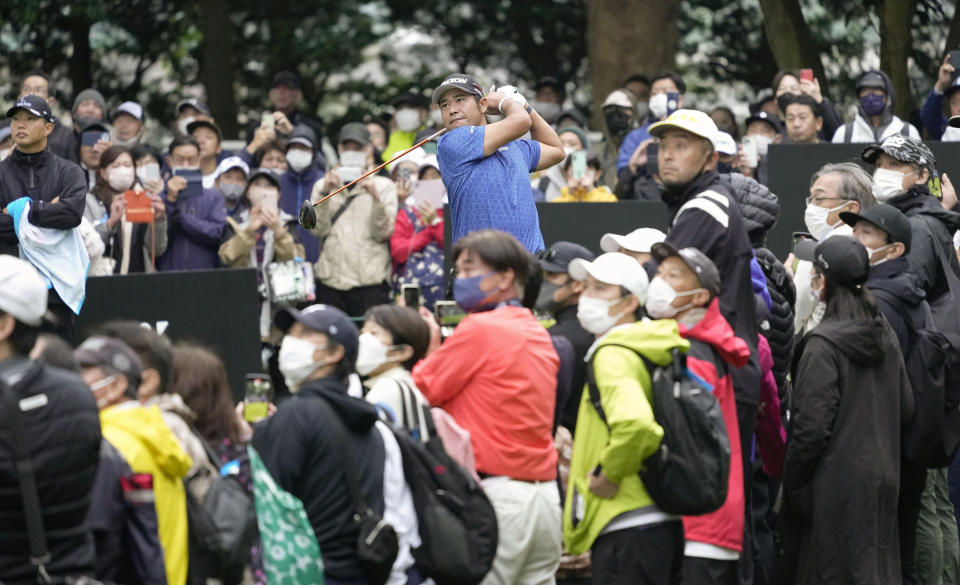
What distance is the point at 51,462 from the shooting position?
16.3 ft

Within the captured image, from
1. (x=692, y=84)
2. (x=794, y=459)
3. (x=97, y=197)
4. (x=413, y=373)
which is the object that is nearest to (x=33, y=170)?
(x=97, y=197)

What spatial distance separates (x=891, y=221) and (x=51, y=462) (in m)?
5.15

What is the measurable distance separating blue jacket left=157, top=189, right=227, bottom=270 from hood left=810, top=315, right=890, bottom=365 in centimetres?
587

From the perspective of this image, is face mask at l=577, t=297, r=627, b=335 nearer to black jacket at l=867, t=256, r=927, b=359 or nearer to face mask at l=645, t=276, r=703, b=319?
face mask at l=645, t=276, r=703, b=319

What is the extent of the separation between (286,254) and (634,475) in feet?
20.4

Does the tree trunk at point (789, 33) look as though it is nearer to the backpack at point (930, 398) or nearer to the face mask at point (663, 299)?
the backpack at point (930, 398)

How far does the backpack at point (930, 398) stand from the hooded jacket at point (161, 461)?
4.29 m

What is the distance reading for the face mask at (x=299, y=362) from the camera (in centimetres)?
595

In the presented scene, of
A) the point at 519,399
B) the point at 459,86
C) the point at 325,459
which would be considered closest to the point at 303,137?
the point at 459,86

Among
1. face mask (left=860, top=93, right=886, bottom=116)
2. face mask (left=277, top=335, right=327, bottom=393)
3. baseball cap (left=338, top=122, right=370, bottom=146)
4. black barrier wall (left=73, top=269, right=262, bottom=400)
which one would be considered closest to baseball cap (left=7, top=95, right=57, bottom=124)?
black barrier wall (left=73, top=269, right=262, bottom=400)

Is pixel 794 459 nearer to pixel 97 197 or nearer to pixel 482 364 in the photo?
pixel 482 364

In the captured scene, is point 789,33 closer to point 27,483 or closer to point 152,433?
point 152,433

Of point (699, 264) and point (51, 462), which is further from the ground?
point (699, 264)

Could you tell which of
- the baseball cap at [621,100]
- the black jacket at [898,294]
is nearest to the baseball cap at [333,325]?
the black jacket at [898,294]
